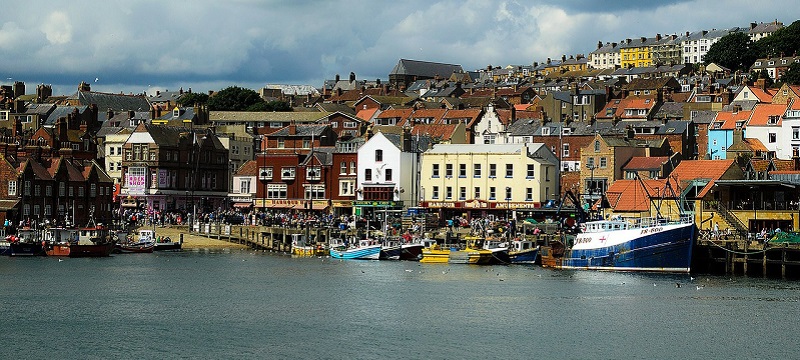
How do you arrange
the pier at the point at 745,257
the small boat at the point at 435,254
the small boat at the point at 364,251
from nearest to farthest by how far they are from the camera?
1. the pier at the point at 745,257
2. the small boat at the point at 435,254
3. the small boat at the point at 364,251

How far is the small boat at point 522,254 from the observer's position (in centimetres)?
9738

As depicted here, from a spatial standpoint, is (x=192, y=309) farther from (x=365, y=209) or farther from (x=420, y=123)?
(x=420, y=123)

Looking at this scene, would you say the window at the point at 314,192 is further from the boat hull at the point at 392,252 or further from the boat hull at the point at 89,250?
the boat hull at the point at 89,250

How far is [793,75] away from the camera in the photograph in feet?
570

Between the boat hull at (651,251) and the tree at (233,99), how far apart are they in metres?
109

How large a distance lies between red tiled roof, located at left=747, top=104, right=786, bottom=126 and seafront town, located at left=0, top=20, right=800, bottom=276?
17 centimetres

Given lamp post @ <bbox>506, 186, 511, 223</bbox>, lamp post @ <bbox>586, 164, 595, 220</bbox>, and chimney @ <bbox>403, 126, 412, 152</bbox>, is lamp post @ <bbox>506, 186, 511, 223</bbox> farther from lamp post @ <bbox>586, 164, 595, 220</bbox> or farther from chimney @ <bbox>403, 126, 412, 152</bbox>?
chimney @ <bbox>403, 126, 412, 152</bbox>

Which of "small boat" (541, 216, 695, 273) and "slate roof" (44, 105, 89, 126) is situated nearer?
"small boat" (541, 216, 695, 273)

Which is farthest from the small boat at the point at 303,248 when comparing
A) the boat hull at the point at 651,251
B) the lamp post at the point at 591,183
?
the boat hull at the point at 651,251

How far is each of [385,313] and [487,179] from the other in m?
52.0

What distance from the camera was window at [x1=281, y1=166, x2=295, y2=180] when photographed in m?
130

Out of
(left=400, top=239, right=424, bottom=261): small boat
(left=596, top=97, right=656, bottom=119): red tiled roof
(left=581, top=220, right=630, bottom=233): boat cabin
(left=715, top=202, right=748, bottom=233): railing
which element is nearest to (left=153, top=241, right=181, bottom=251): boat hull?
(left=400, top=239, right=424, bottom=261): small boat

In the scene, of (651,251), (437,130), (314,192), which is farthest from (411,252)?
(437,130)

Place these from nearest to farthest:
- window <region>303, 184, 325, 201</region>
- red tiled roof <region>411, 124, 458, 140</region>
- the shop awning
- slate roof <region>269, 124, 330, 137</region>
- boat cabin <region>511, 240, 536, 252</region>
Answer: boat cabin <region>511, 240, 536, 252</region> → the shop awning → window <region>303, 184, 325, 201</region> → red tiled roof <region>411, 124, 458, 140</region> → slate roof <region>269, 124, 330, 137</region>
